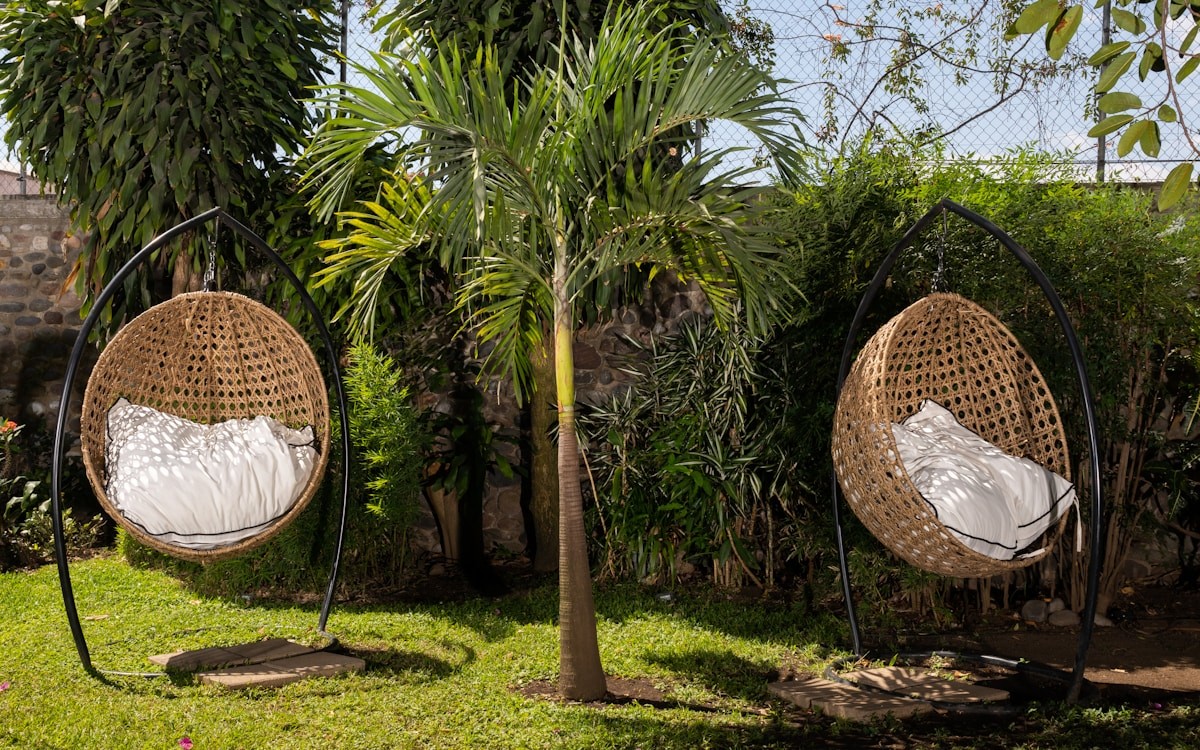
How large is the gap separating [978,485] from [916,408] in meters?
0.54

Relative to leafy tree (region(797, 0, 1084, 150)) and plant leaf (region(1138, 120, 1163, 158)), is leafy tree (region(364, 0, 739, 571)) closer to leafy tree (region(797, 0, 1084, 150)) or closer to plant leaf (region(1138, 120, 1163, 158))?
leafy tree (region(797, 0, 1084, 150))

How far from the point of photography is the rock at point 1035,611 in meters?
4.59

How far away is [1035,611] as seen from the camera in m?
4.61

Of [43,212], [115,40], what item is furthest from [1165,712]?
[43,212]

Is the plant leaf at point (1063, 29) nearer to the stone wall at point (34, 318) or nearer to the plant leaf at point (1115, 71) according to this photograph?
the plant leaf at point (1115, 71)

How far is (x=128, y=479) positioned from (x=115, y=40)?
8.27 feet

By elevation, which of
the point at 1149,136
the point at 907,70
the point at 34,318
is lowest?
the point at 1149,136

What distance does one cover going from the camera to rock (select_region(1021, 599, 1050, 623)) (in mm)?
4594

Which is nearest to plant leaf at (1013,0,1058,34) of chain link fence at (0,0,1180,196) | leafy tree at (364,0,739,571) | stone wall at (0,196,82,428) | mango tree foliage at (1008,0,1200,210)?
mango tree foliage at (1008,0,1200,210)

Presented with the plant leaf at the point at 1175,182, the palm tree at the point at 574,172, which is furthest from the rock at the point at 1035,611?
the plant leaf at the point at 1175,182

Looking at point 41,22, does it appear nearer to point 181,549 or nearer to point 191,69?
point 191,69

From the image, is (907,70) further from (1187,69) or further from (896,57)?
(1187,69)

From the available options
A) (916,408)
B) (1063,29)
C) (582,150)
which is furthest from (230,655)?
(1063,29)

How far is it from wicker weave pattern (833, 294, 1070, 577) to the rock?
35.0 inches
